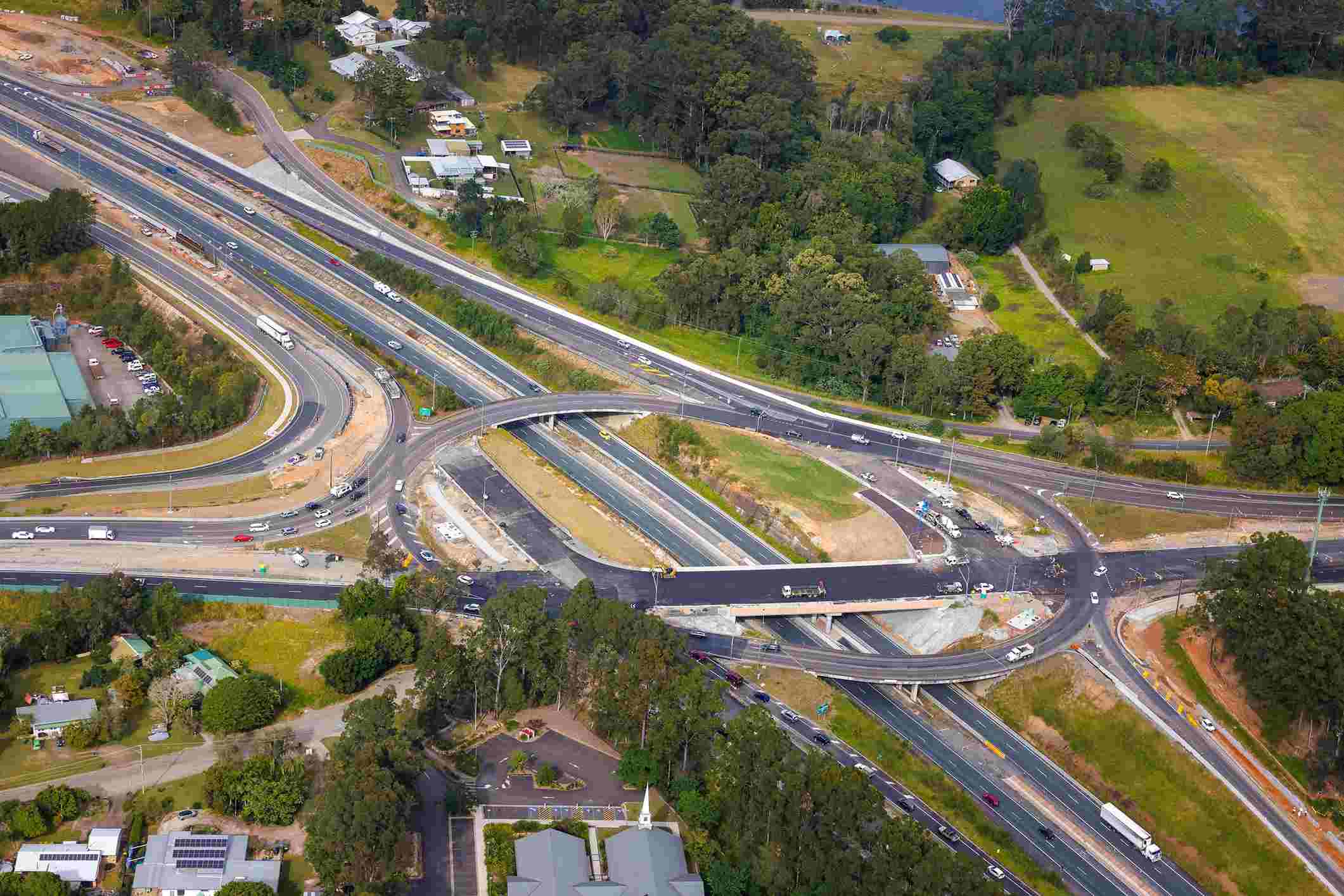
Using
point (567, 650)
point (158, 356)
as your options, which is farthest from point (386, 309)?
point (567, 650)

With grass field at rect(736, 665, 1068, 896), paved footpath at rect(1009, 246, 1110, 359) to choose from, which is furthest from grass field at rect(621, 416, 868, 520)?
paved footpath at rect(1009, 246, 1110, 359)

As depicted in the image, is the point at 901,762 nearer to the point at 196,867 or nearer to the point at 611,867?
the point at 611,867

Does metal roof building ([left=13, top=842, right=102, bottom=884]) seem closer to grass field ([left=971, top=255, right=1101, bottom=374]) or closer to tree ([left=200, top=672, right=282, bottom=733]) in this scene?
tree ([left=200, top=672, right=282, bottom=733])

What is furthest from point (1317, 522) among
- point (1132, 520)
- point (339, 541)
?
point (339, 541)

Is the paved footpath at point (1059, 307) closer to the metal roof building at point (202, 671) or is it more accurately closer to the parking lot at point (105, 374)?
the metal roof building at point (202, 671)

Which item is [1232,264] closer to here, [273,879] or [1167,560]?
[1167,560]

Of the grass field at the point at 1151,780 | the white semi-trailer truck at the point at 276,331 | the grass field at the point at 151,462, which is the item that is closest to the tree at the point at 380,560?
the grass field at the point at 151,462
